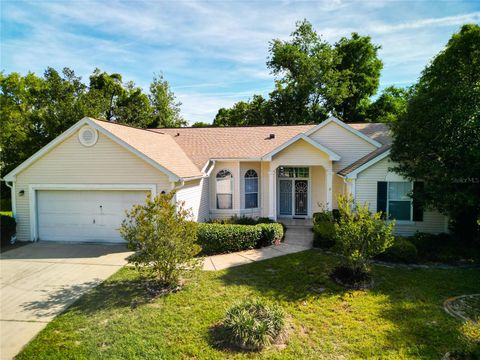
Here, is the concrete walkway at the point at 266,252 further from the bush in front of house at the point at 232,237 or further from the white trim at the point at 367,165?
the white trim at the point at 367,165

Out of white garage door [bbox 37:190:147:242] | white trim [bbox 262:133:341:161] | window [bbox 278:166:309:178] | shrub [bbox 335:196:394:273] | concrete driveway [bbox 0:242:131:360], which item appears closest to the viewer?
concrete driveway [bbox 0:242:131:360]

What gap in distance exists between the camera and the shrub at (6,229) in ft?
42.4

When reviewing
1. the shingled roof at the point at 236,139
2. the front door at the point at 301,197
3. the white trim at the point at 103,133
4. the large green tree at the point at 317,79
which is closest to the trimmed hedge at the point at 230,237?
the white trim at the point at 103,133

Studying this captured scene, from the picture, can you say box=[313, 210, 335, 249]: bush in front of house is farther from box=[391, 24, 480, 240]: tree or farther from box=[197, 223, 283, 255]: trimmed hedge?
box=[391, 24, 480, 240]: tree

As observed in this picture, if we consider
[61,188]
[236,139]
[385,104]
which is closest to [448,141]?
[236,139]

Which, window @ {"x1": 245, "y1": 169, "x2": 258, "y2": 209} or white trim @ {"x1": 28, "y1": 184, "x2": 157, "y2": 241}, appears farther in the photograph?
window @ {"x1": 245, "y1": 169, "x2": 258, "y2": 209}

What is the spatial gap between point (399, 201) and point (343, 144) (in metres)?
4.75

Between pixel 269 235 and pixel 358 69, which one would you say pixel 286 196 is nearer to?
pixel 269 235

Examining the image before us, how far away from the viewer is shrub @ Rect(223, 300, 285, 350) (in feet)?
19.0

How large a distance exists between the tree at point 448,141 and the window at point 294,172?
6101 mm

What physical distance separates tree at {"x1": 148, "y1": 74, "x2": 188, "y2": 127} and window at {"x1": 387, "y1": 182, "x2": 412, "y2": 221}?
3214cm

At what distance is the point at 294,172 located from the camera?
714 inches

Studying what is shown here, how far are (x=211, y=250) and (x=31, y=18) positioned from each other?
31.5 feet

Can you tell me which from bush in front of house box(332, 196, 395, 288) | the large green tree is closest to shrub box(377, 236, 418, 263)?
bush in front of house box(332, 196, 395, 288)
